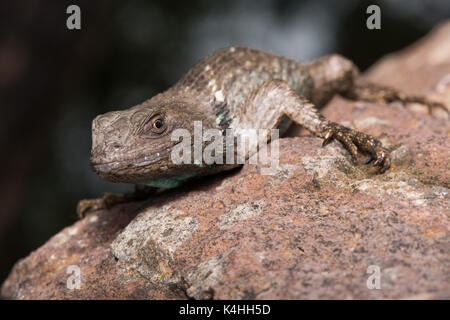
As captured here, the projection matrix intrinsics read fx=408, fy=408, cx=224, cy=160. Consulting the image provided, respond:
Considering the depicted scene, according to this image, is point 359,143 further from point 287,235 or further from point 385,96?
point 385,96

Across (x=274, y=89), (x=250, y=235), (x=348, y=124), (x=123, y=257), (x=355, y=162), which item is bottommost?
(x=123, y=257)

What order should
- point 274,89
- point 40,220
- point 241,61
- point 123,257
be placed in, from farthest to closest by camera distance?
point 40,220
point 241,61
point 274,89
point 123,257

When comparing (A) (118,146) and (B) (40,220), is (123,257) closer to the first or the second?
(A) (118,146)

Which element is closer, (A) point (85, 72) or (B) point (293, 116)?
(B) point (293, 116)

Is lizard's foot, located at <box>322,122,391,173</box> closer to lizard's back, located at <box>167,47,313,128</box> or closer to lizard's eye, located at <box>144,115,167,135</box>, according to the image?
lizard's back, located at <box>167,47,313,128</box>

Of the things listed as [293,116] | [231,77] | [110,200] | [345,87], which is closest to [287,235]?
[293,116]

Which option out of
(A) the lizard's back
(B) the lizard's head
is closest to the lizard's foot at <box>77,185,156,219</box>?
(B) the lizard's head

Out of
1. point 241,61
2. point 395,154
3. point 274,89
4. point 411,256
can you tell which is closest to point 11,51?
point 241,61
